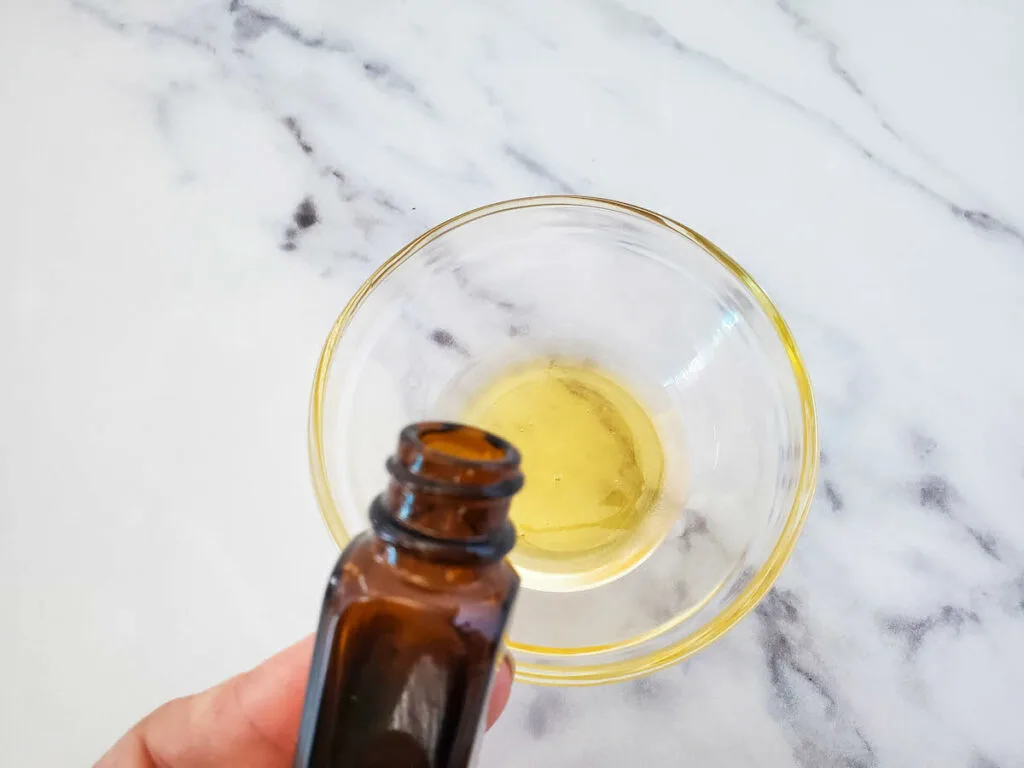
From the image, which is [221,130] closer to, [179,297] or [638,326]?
[179,297]

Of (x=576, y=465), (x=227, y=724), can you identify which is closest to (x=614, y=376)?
(x=576, y=465)

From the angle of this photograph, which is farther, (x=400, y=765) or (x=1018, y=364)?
(x=1018, y=364)

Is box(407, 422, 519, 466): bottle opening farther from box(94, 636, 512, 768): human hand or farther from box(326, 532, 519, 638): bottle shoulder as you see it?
box(94, 636, 512, 768): human hand

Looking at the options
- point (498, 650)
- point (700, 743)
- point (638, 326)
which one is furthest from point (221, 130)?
point (700, 743)

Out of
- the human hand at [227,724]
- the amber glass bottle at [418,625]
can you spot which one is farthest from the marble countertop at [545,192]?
the amber glass bottle at [418,625]

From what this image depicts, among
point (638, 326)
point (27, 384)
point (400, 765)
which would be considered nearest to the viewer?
point (400, 765)

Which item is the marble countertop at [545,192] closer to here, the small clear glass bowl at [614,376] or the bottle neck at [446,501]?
the small clear glass bowl at [614,376]
